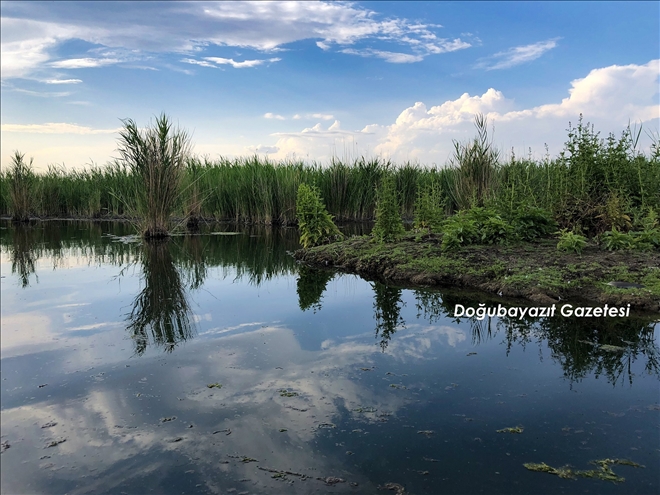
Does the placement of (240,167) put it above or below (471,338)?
above

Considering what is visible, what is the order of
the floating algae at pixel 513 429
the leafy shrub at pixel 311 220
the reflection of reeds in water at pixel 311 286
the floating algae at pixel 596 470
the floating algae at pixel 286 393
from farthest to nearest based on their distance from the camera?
the leafy shrub at pixel 311 220, the reflection of reeds in water at pixel 311 286, the floating algae at pixel 286 393, the floating algae at pixel 513 429, the floating algae at pixel 596 470

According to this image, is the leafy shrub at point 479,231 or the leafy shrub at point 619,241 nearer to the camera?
the leafy shrub at point 619,241

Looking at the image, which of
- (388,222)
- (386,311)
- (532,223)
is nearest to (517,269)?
(532,223)

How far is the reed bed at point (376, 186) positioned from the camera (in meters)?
8.76

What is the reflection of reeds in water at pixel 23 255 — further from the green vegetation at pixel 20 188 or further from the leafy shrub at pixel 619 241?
the leafy shrub at pixel 619 241

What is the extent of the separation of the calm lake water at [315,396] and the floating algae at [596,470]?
0.14 feet

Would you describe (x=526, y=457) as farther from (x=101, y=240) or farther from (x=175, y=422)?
(x=101, y=240)

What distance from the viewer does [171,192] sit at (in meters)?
Result: 13.7

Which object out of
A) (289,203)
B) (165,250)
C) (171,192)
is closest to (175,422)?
(165,250)

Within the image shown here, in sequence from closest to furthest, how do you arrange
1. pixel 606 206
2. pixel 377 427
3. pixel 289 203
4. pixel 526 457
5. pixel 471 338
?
pixel 526 457, pixel 377 427, pixel 471 338, pixel 606 206, pixel 289 203

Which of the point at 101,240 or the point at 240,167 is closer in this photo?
the point at 101,240

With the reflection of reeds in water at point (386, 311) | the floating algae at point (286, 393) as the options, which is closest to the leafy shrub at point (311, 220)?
the reflection of reeds in water at point (386, 311)

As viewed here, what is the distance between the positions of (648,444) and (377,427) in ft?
5.16

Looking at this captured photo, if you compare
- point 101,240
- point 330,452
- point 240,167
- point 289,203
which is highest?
point 240,167
